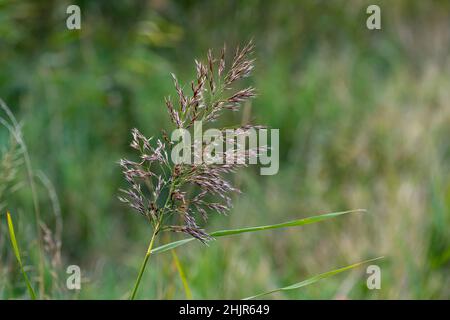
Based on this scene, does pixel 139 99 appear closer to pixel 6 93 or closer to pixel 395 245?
pixel 6 93

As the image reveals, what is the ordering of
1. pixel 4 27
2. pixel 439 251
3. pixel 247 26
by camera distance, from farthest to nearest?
1. pixel 247 26
2. pixel 4 27
3. pixel 439 251

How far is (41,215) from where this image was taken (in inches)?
153

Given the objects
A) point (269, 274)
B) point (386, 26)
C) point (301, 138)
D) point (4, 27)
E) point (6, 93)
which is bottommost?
point (269, 274)

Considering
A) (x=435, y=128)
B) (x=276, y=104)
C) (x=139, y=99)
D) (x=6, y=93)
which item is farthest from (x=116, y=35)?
(x=435, y=128)

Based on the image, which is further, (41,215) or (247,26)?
(247,26)

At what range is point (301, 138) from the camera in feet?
14.4

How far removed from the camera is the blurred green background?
3104 mm

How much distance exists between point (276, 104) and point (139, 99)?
94cm

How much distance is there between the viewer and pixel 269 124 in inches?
176

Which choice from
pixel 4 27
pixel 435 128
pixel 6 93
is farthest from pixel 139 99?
pixel 435 128

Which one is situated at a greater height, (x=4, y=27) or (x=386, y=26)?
(x=386, y=26)

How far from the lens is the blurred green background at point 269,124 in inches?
122

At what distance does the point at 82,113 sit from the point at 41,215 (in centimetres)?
69

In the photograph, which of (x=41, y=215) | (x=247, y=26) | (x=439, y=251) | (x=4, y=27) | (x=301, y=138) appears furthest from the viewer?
(x=247, y=26)
